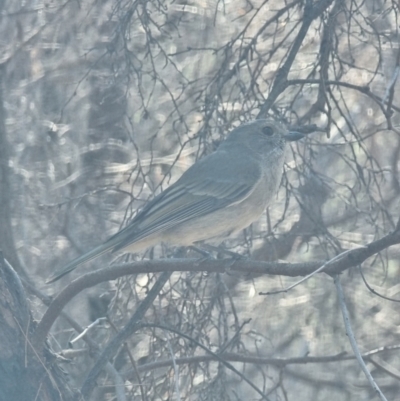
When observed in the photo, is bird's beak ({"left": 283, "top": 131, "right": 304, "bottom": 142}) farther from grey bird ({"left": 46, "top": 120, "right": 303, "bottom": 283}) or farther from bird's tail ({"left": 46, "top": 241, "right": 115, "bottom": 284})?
bird's tail ({"left": 46, "top": 241, "right": 115, "bottom": 284})

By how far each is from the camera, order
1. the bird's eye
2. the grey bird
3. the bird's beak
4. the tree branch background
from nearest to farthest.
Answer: the grey bird
the bird's beak
the bird's eye
the tree branch background

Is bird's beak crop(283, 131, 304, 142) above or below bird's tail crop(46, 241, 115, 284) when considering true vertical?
above

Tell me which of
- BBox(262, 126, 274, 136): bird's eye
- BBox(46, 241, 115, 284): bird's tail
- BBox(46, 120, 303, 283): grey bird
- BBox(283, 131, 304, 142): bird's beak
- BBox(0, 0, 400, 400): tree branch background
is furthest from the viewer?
BBox(0, 0, 400, 400): tree branch background

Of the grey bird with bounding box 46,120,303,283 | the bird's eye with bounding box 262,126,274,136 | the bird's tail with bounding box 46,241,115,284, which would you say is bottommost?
the bird's tail with bounding box 46,241,115,284

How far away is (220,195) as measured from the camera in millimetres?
5852

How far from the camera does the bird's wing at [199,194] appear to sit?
557 cm

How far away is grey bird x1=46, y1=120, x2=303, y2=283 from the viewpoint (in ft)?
18.1

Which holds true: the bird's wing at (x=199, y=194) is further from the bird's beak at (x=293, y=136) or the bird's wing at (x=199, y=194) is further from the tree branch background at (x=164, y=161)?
the tree branch background at (x=164, y=161)

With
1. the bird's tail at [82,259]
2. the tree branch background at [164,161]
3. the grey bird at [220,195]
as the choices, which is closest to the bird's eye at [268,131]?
the grey bird at [220,195]

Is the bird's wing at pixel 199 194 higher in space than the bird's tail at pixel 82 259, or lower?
higher

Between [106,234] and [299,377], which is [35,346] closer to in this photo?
[106,234]

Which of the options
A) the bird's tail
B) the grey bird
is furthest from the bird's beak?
the bird's tail

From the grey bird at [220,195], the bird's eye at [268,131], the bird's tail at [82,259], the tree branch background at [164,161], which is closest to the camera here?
the bird's tail at [82,259]

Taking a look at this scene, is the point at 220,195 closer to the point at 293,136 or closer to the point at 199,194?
the point at 199,194
